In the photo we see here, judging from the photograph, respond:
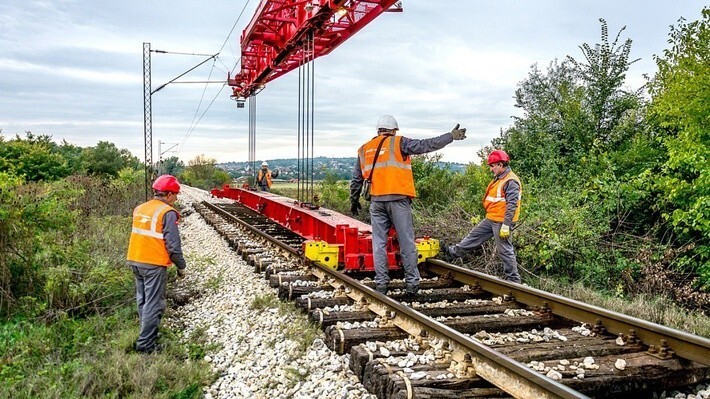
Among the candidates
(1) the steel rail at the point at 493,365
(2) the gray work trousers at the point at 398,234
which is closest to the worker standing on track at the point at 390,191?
(2) the gray work trousers at the point at 398,234

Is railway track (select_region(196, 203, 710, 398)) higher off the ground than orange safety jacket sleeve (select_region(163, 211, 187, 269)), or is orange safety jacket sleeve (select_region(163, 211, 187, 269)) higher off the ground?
orange safety jacket sleeve (select_region(163, 211, 187, 269))

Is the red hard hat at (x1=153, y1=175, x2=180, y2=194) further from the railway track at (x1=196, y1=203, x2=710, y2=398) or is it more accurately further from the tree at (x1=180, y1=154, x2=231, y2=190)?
the tree at (x1=180, y1=154, x2=231, y2=190)

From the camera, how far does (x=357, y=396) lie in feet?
12.5

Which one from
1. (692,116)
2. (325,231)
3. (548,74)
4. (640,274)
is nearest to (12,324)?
(325,231)

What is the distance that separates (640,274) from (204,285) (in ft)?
22.6

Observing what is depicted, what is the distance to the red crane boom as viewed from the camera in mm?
9031

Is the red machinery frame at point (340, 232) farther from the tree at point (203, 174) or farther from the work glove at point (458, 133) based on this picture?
the tree at point (203, 174)

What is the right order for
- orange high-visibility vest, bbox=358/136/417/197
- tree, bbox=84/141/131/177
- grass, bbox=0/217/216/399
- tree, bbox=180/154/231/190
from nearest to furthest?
grass, bbox=0/217/216/399, orange high-visibility vest, bbox=358/136/417/197, tree, bbox=84/141/131/177, tree, bbox=180/154/231/190

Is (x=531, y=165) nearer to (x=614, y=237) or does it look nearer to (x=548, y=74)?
(x=614, y=237)

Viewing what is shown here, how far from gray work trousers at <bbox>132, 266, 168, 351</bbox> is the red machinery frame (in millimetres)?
2360

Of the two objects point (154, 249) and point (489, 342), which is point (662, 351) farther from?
point (154, 249)

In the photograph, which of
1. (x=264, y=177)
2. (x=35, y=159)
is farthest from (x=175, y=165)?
(x=264, y=177)

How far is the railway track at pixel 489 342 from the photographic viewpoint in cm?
364

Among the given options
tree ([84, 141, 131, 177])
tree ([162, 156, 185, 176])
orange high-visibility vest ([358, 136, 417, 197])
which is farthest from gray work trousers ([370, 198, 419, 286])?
tree ([162, 156, 185, 176])
